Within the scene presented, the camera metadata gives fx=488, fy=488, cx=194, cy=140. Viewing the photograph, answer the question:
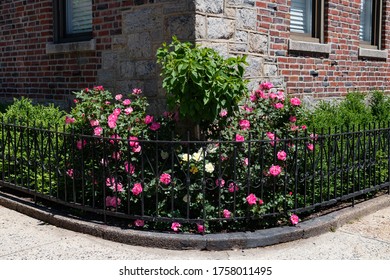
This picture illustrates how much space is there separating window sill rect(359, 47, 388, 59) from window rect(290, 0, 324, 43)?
1.34m

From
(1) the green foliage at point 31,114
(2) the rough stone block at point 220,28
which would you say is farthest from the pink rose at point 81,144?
(2) the rough stone block at point 220,28

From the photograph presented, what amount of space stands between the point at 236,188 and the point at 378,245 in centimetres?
146

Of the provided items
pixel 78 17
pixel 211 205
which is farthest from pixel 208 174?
pixel 78 17

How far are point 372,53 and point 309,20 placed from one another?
1974mm

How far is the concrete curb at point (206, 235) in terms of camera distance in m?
4.50

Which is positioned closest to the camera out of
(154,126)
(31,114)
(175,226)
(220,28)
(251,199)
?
(175,226)

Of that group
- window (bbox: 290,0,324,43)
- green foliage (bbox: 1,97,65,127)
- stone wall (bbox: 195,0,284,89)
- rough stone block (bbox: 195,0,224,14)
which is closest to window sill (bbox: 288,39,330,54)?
window (bbox: 290,0,324,43)

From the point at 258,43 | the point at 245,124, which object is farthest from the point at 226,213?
the point at 258,43

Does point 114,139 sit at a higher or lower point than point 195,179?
higher

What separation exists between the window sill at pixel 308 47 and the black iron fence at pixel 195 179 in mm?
2086

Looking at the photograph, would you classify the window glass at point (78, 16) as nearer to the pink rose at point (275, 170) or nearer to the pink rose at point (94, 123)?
the pink rose at point (94, 123)

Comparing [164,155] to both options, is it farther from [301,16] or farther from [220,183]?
[301,16]

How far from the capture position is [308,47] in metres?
7.70

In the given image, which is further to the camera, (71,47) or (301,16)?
(301,16)
